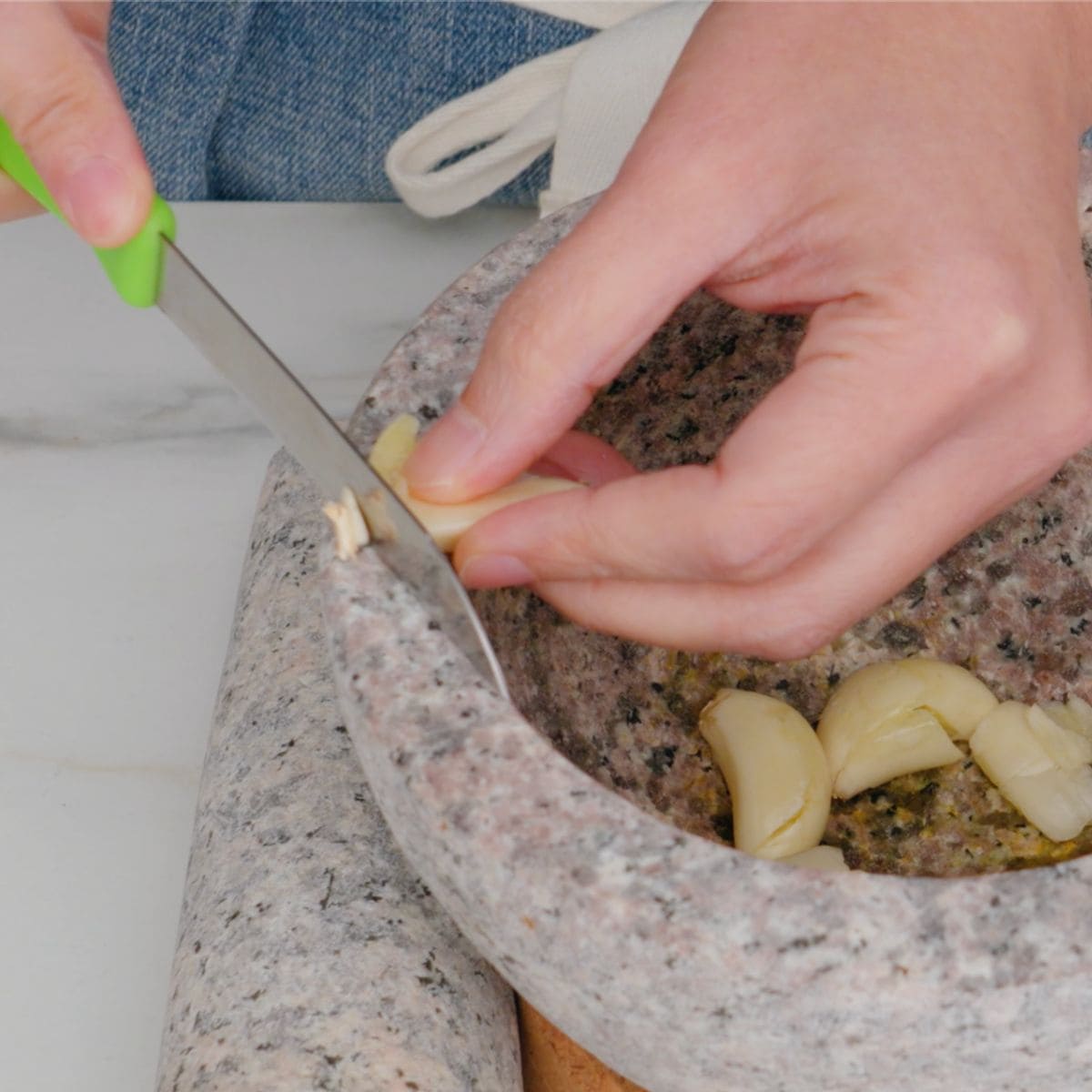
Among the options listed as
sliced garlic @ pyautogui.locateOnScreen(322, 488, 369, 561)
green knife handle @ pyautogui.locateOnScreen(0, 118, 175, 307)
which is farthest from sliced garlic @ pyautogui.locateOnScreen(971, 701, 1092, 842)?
green knife handle @ pyautogui.locateOnScreen(0, 118, 175, 307)

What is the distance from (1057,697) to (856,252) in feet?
1.07

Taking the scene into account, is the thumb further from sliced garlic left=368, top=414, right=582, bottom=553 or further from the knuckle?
the knuckle

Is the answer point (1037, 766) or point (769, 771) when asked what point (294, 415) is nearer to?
point (769, 771)

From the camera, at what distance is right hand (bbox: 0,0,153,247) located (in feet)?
2.08

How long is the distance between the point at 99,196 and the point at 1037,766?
53 cm

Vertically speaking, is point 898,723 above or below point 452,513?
below

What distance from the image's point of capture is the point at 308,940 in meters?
0.70

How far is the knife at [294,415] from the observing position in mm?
608

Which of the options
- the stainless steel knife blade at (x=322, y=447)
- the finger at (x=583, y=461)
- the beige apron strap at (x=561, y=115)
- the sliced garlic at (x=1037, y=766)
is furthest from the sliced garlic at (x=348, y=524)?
the beige apron strap at (x=561, y=115)

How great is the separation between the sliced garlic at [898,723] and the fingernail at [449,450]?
267 mm

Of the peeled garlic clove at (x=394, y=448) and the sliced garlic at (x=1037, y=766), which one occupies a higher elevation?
the peeled garlic clove at (x=394, y=448)

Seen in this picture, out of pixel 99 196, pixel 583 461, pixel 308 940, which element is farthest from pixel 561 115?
pixel 308 940

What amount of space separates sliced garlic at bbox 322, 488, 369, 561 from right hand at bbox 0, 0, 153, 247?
0.15 meters

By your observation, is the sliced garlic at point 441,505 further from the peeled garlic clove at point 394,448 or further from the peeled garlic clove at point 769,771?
the peeled garlic clove at point 769,771
